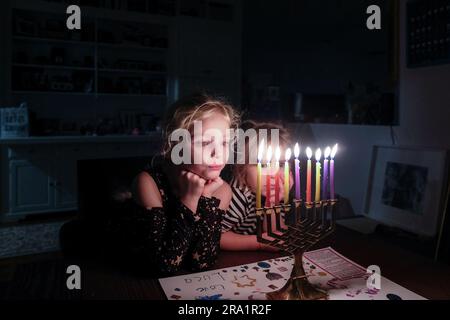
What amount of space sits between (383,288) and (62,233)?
92 centimetres

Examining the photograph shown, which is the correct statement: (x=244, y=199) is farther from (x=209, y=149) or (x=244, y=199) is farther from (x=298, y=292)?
(x=298, y=292)

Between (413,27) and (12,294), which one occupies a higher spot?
(413,27)

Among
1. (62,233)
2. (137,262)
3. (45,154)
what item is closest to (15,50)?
(45,154)

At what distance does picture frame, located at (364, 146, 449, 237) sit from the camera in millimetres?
1233

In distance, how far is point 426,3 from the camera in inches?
51.9

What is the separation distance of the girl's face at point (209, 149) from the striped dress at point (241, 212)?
33cm

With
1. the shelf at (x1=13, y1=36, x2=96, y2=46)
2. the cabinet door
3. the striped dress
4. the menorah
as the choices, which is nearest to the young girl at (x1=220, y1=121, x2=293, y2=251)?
the striped dress

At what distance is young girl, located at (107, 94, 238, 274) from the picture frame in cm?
71

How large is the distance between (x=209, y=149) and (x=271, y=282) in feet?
1.15

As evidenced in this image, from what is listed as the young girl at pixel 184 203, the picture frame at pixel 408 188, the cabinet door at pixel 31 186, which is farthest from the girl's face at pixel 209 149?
the cabinet door at pixel 31 186

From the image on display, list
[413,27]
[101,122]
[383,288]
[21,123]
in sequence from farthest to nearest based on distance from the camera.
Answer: [101,122]
[21,123]
[413,27]
[383,288]
